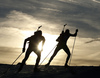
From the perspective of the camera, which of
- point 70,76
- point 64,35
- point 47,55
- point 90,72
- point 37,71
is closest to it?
point 70,76

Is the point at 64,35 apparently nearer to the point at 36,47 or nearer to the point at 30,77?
the point at 36,47

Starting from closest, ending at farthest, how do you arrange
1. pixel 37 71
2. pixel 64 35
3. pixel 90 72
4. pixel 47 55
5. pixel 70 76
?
pixel 70 76 < pixel 90 72 < pixel 37 71 < pixel 64 35 < pixel 47 55

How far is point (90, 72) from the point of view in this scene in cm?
1138

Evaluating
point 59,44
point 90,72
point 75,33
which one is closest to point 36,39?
point 59,44

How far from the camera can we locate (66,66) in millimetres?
13438

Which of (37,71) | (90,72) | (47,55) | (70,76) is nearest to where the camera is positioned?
(70,76)

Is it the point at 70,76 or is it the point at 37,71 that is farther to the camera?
the point at 37,71

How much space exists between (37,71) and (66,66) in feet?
5.94

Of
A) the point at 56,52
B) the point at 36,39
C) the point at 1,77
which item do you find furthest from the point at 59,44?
the point at 1,77

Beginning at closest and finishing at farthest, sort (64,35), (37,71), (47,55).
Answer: (37,71), (64,35), (47,55)

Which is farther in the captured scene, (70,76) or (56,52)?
(56,52)

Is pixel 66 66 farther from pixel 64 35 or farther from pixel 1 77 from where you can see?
pixel 1 77

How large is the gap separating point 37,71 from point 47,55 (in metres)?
2.25

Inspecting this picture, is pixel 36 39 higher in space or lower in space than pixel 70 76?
higher
